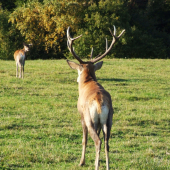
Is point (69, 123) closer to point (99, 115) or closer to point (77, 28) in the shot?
point (99, 115)

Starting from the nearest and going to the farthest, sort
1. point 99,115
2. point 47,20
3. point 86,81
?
point 99,115, point 86,81, point 47,20

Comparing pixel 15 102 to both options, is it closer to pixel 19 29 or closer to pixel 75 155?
pixel 75 155

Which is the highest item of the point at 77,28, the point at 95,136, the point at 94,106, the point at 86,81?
the point at 77,28

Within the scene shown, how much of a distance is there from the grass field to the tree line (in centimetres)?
1263

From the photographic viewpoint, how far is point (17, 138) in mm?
6707

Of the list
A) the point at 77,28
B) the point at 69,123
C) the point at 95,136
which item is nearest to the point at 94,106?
the point at 95,136

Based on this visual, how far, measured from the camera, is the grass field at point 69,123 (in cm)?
549

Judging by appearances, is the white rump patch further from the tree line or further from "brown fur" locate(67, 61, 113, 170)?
the tree line

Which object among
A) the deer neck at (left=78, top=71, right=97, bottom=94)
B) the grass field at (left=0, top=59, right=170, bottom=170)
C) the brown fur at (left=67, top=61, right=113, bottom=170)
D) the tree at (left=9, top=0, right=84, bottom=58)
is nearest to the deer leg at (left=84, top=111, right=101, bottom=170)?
the brown fur at (left=67, top=61, right=113, bottom=170)

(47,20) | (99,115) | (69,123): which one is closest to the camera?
(99,115)

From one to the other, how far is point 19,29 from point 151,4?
11907 millimetres

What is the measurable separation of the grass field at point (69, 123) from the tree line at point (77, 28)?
12631 millimetres

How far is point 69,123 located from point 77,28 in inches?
810

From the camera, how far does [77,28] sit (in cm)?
2780
